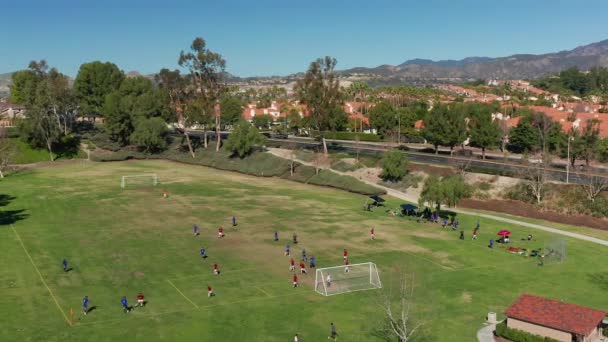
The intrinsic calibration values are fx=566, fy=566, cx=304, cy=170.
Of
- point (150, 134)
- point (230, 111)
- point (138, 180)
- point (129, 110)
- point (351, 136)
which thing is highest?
point (129, 110)

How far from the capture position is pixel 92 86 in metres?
150

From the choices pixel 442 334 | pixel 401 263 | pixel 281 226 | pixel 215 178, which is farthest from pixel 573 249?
pixel 215 178

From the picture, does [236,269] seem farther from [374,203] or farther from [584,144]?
[584,144]

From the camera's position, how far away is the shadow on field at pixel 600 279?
4594 cm

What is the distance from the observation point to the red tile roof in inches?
1342

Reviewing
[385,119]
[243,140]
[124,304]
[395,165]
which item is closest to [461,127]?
[395,165]

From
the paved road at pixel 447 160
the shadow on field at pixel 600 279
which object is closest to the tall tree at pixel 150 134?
the paved road at pixel 447 160

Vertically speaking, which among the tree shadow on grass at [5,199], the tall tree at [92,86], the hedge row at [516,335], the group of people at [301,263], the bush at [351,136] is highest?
the tall tree at [92,86]

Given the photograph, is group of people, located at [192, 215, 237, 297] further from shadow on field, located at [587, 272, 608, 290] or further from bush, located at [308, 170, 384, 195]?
shadow on field, located at [587, 272, 608, 290]

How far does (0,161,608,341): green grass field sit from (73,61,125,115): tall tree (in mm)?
71680

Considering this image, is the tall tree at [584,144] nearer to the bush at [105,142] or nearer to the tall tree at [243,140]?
the tall tree at [243,140]

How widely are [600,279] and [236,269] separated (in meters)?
30.8

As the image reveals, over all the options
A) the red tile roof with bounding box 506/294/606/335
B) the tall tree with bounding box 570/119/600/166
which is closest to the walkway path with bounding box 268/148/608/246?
the red tile roof with bounding box 506/294/606/335

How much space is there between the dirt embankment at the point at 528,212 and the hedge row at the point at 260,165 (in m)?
14.7
